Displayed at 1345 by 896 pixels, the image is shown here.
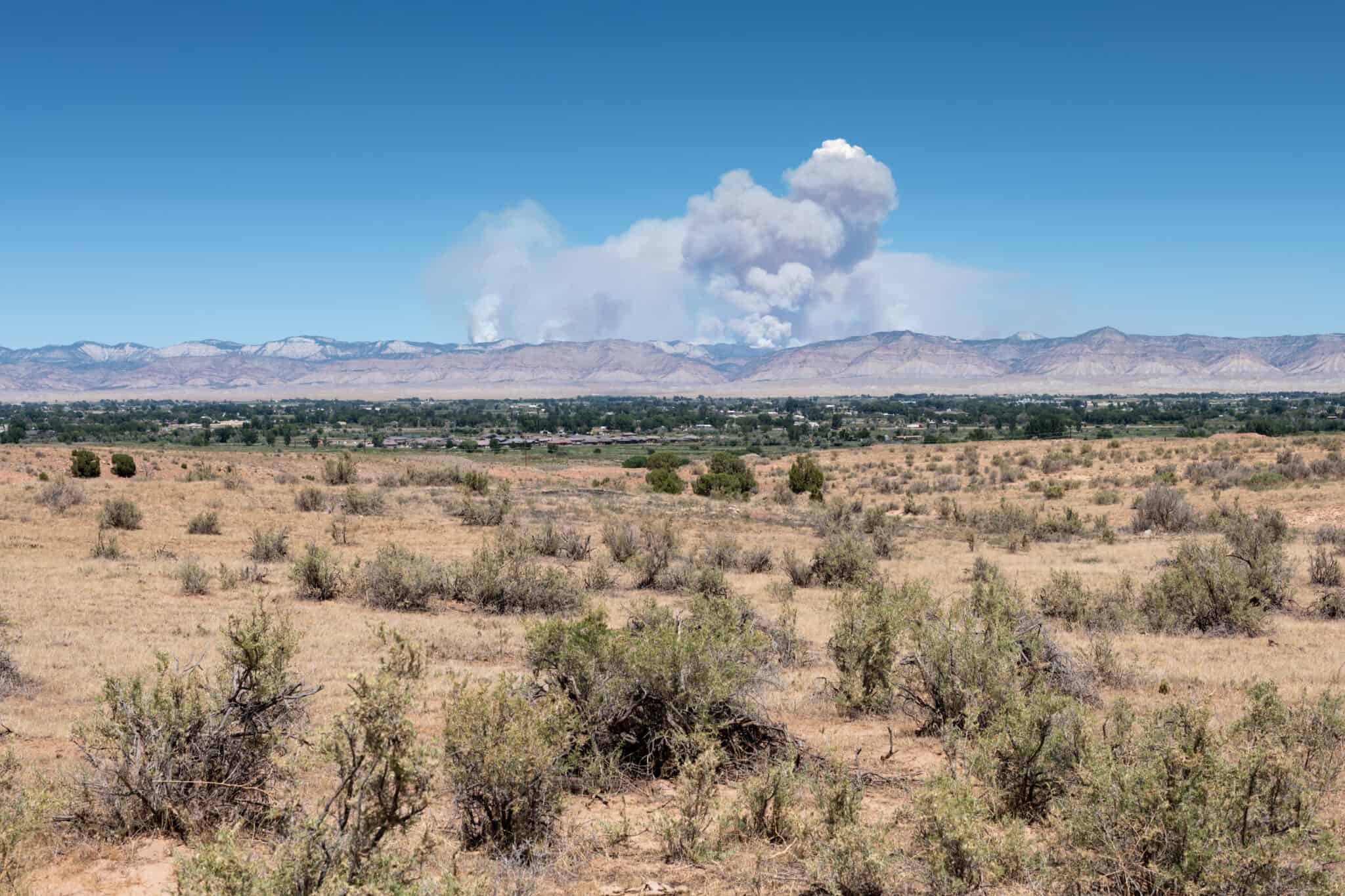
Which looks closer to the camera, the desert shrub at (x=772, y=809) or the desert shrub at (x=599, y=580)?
the desert shrub at (x=772, y=809)

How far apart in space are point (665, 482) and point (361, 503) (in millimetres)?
18821

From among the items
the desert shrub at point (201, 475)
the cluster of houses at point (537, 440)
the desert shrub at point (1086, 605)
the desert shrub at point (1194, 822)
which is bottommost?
the cluster of houses at point (537, 440)

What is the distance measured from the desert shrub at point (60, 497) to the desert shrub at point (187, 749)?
2540 cm

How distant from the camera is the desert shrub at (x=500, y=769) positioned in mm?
6125

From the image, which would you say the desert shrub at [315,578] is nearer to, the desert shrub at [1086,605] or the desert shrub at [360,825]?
the desert shrub at [360,825]

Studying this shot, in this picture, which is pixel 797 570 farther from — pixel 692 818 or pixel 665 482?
pixel 665 482

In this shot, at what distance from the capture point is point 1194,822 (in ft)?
17.6

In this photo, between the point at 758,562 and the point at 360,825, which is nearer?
the point at 360,825

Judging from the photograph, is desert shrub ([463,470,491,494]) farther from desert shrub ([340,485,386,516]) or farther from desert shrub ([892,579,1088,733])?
desert shrub ([892,579,1088,733])

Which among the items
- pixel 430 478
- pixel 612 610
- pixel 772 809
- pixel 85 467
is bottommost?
pixel 430 478

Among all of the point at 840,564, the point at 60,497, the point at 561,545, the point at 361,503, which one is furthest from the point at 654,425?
the point at 840,564

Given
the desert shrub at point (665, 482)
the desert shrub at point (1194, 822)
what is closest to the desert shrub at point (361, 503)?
the desert shrub at point (665, 482)

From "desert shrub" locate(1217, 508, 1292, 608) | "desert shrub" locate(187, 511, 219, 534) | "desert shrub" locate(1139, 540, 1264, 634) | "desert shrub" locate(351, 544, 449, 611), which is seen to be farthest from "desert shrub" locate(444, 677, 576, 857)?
"desert shrub" locate(187, 511, 219, 534)

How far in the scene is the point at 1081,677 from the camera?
1057 centimetres
